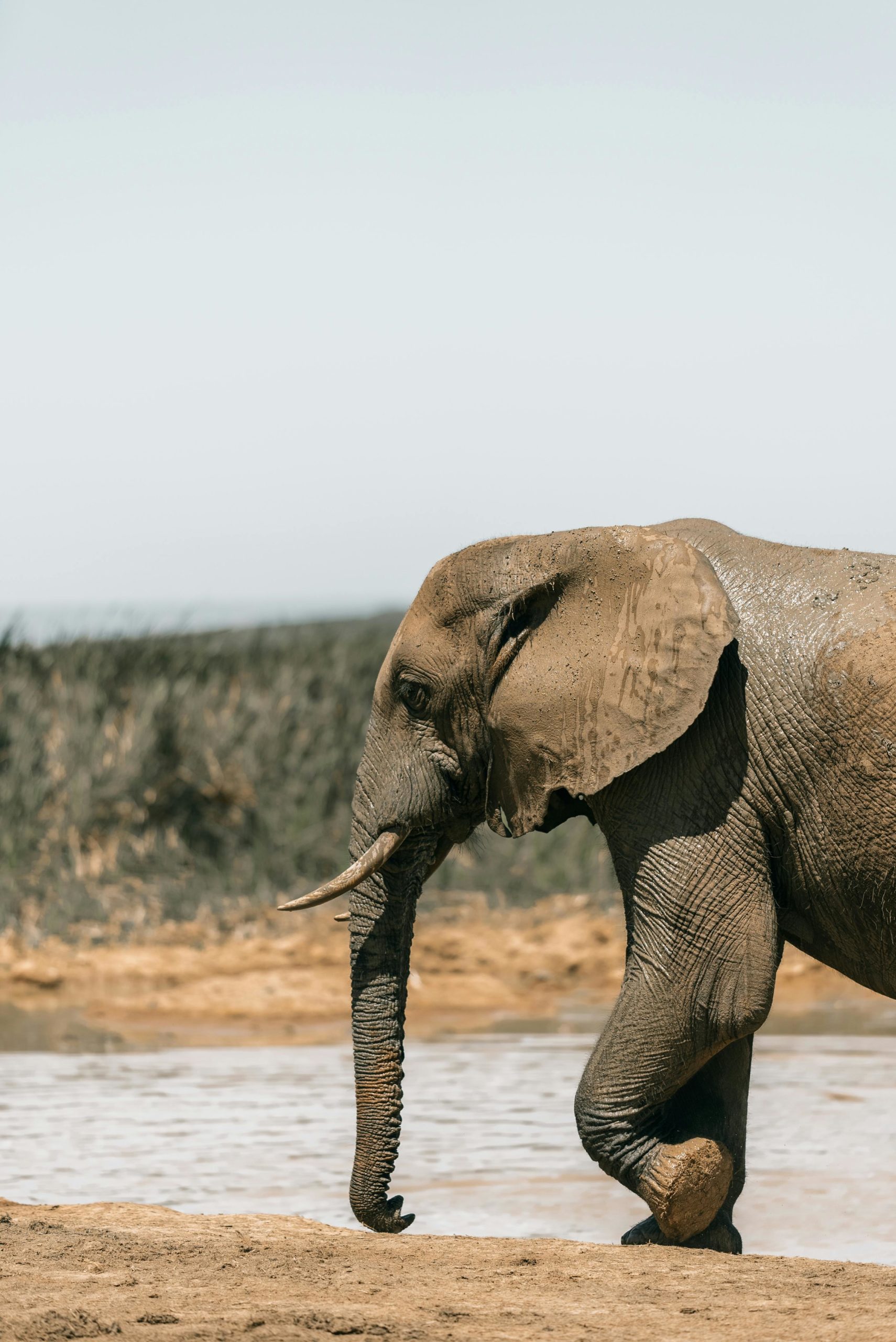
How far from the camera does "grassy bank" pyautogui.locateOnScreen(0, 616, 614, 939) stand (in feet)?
50.9

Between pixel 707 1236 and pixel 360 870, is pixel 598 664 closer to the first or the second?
pixel 360 870

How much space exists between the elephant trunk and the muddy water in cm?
67

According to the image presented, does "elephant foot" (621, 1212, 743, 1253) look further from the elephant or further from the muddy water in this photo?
the muddy water

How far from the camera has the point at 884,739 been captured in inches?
223

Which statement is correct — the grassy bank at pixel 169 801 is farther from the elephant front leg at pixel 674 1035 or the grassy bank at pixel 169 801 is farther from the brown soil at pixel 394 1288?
the elephant front leg at pixel 674 1035

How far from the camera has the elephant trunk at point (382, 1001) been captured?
6.50 metres

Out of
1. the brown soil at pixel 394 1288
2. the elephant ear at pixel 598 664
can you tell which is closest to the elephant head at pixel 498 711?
the elephant ear at pixel 598 664

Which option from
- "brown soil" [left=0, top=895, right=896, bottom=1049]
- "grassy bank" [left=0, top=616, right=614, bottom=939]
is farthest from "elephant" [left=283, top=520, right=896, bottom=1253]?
"grassy bank" [left=0, top=616, right=614, bottom=939]

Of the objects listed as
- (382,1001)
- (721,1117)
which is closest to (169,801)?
(382,1001)

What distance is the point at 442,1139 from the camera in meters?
8.71

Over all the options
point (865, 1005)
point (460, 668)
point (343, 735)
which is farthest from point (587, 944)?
point (460, 668)

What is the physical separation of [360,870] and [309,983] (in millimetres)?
7096

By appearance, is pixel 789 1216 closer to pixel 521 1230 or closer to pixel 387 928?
pixel 521 1230

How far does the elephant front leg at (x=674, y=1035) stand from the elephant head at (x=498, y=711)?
1.76 ft
